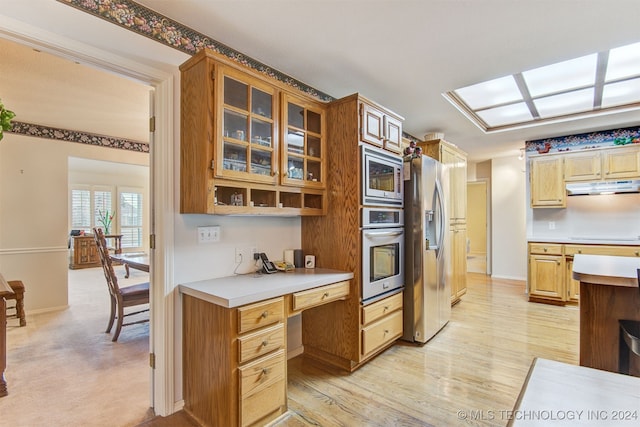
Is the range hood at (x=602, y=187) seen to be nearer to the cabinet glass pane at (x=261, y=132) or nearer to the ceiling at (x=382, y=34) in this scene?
the ceiling at (x=382, y=34)

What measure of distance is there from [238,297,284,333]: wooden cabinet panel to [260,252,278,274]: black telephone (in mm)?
508

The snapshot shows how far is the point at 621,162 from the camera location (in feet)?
14.0

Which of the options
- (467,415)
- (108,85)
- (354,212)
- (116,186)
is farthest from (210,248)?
(116,186)

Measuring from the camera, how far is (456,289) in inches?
168

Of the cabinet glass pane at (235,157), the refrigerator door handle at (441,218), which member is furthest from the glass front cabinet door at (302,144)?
the refrigerator door handle at (441,218)

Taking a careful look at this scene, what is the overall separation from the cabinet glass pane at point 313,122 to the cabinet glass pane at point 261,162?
563 mm

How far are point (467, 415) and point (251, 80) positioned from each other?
101 inches

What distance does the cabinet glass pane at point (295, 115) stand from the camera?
2.34 meters

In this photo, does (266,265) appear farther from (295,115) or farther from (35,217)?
(35,217)

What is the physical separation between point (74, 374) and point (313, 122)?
281 cm

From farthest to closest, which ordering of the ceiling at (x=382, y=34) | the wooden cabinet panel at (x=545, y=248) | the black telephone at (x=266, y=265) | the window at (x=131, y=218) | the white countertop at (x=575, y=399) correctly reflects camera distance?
1. the window at (x=131, y=218)
2. the wooden cabinet panel at (x=545, y=248)
3. the black telephone at (x=266, y=265)
4. the ceiling at (x=382, y=34)
5. the white countertop at (x=575, y=399)

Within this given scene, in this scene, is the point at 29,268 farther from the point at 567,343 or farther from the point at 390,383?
the point at 567,343

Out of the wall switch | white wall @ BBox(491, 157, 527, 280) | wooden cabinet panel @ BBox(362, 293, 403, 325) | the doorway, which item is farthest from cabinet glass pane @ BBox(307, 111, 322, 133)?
the doorway

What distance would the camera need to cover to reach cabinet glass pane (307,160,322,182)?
8.37 feet
